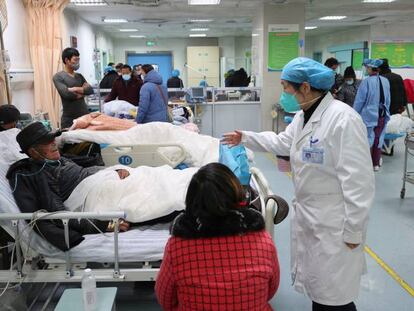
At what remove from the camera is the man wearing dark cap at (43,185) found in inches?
85.7

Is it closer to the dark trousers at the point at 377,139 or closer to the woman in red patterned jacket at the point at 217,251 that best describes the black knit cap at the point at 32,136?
the woman in red patterned jacket at the point at 217,251

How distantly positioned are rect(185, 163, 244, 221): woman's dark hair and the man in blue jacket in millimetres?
3387

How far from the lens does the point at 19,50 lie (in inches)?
226

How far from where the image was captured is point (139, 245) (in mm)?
2203

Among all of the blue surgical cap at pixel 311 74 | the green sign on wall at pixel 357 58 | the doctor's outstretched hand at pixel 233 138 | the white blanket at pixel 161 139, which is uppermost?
the green sign on wall at pixel 357 58

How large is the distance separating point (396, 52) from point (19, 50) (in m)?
10.2

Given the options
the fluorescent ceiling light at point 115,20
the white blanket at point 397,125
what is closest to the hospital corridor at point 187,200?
the white blanket at point 397,125

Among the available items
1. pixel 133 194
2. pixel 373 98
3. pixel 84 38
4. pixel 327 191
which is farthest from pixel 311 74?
pixel 84 38

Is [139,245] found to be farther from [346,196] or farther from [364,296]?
[364,296]

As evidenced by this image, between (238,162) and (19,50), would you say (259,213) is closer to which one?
(238,162)

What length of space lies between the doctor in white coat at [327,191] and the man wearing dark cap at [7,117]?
90.1 inches

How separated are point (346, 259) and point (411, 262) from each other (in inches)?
65.6

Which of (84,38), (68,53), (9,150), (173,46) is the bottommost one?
(9,150)

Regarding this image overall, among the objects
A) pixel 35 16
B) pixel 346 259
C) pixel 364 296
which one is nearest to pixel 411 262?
pixel 364 296
